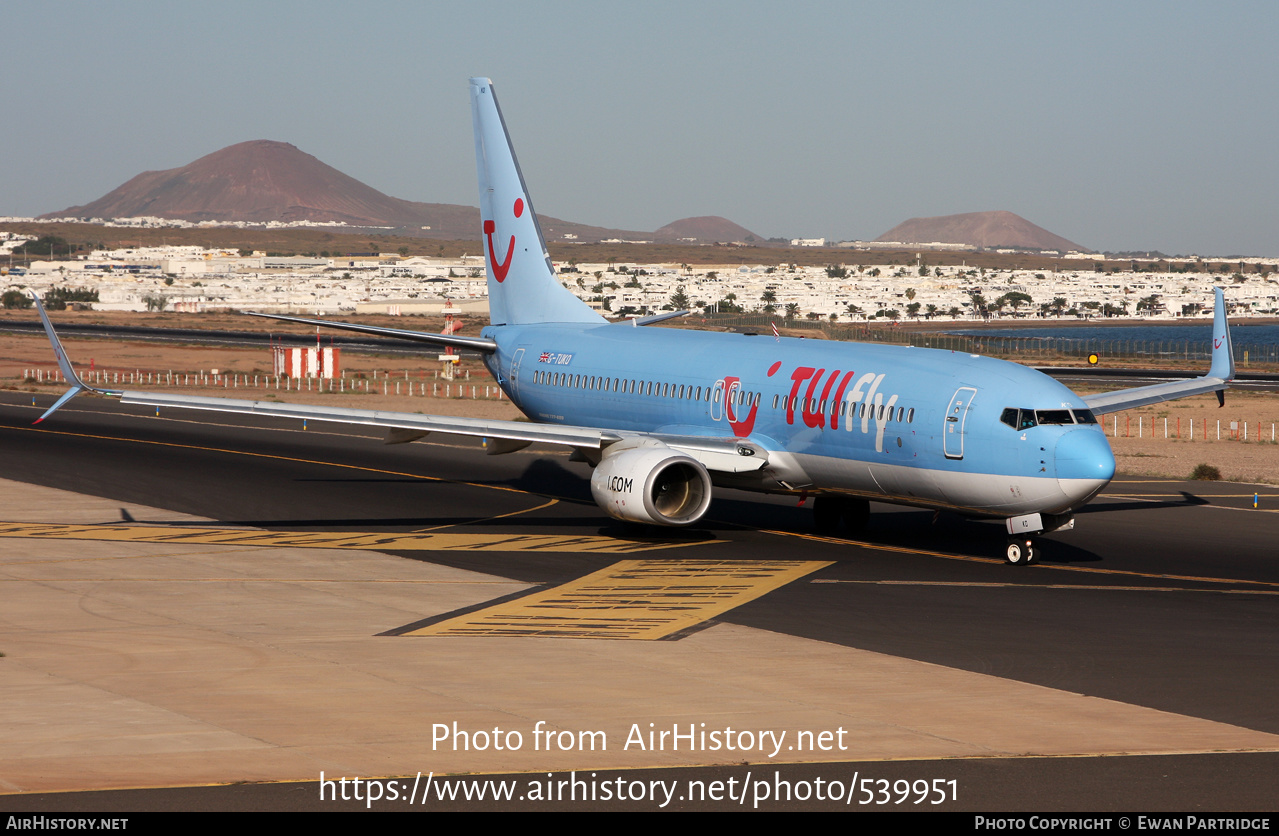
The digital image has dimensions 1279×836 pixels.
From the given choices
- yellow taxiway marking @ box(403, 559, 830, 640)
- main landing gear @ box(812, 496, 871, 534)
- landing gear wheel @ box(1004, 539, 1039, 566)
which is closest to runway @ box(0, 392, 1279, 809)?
yellow taxiway marking @ box(403, 559, 830, 640)

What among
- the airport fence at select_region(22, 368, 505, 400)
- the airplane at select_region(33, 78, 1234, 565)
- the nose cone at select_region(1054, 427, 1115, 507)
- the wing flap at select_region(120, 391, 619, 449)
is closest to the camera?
the nose cone at select_region(1054, 427, 1115, 507)

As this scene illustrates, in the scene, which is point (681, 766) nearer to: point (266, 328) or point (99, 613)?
point (99, 613)

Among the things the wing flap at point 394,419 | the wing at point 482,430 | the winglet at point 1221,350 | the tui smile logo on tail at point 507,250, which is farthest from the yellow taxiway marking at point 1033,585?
the tui smile logo on tail at point 507,250

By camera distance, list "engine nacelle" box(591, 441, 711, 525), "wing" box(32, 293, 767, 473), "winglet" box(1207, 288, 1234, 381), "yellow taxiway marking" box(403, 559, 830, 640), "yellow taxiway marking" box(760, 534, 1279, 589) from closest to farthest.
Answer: "yellow taxiway marking" box(403, 559, 830, 640) → "yellow taxiway marking" box(760, 534, 1279, 589) → "wing" box(32, 293, 767, 473) → "engine nacelle" box(591, 441, 711, 525) → "winglet" box(1207, 288, 1234, 381)

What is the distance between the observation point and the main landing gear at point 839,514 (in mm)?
38438

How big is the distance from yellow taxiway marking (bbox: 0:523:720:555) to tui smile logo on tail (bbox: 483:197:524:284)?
13468 mm

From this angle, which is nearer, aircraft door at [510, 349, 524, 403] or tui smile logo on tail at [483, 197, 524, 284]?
aircraft door at [510, 349, 524, 403]

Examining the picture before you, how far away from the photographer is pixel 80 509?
41750 mm

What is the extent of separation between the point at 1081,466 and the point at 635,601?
9972mm

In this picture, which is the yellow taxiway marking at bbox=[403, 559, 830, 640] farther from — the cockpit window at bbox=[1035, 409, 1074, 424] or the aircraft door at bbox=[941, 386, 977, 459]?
the cockpit window at bbox=[1035, 409, 1074, 424]

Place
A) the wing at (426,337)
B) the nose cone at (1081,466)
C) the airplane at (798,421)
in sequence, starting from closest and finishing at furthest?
the nose cone at (1081,466) → the airplane at (798,421) → the wing at (426,337)

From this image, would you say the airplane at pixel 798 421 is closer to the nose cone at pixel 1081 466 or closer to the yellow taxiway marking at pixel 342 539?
the nose cone at pixel 1081 466

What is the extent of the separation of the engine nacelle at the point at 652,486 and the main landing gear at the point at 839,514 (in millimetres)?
4542

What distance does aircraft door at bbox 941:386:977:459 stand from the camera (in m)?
31.8
